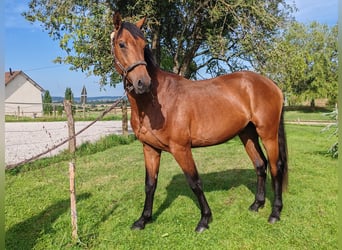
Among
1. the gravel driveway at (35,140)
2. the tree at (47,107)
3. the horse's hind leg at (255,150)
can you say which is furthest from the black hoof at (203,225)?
the tree at (47,107)

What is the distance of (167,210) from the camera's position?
3.94 m

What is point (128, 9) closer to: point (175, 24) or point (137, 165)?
point (175, 24)

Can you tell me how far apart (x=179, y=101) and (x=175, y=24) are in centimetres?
788

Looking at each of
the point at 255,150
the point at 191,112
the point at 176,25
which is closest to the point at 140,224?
the point at 191,112

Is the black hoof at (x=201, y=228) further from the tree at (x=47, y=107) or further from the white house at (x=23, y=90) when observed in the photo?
the white house at (x=23, y=90)

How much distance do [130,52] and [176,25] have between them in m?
8.24

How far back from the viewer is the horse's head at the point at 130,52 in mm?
2691

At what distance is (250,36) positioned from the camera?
8.84 meters

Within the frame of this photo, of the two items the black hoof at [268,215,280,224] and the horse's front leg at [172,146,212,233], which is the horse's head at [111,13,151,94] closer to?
the horse's front leg at [172,146,212,233]

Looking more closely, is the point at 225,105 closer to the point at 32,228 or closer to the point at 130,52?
the point at 130,52

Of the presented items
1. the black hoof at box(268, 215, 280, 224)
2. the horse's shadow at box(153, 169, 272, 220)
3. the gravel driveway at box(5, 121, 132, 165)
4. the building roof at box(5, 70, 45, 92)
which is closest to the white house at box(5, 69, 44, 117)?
the building roof at box(5, 70, 45, 92)

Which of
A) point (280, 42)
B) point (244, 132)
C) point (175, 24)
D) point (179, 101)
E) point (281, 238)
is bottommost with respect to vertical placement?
point (281, 238)

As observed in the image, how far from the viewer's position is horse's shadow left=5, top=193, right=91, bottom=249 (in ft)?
10.2

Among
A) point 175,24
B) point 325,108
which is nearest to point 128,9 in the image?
point 175,24
